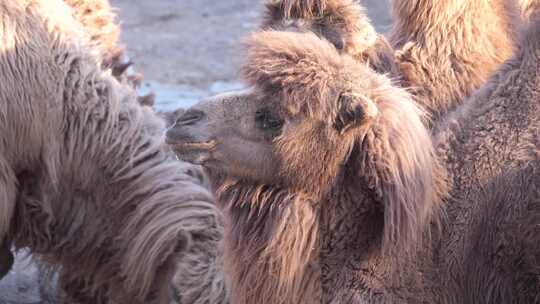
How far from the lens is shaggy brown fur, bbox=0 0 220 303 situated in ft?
16.7

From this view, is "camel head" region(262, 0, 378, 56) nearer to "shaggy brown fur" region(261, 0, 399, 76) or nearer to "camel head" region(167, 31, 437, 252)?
"shaggy brown fur" region(261, 0, 399, 76)

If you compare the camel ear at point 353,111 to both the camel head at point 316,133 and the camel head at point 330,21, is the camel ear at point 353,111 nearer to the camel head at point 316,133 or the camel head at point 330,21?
the camel head at point 316,133

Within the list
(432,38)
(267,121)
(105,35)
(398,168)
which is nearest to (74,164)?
(105,35)

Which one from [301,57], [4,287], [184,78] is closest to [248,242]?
[301,57]

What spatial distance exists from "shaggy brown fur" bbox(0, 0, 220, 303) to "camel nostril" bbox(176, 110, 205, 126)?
3.24ft

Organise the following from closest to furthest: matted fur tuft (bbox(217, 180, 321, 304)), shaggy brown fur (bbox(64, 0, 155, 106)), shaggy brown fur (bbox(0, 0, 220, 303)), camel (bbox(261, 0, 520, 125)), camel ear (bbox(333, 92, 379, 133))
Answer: camel ear (bbox(333, 92, 379, 133))
matted fur tuft (bbox(217, 180, 321, 304))
shaggy brown fur (bbox(0, 0, 220, 303))
camel (bbox(261, 0, 520, 125))
shaggy brown fur (bbox(64, 0, 155, 106))

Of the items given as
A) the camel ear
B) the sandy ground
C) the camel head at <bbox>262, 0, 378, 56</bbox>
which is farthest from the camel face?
the sandy ground

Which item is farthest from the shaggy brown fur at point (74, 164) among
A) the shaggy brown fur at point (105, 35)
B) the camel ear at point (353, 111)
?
the camel ear at point (353, 111)

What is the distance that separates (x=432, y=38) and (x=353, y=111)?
170cm

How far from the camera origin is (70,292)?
536 centimetres

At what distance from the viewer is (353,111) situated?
3783 mm

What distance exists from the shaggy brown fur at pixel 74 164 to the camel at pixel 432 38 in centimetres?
86

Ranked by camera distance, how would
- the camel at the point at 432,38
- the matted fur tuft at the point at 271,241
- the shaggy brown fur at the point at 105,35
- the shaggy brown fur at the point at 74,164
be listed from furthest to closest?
the shaggy brown fur at the point at 105,35 < the camel at the point at 432,38 < the shaggy brown fur at the point at 74,164 < the matted fur tuft at the point at 271,241

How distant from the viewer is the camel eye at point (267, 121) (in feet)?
12.9
